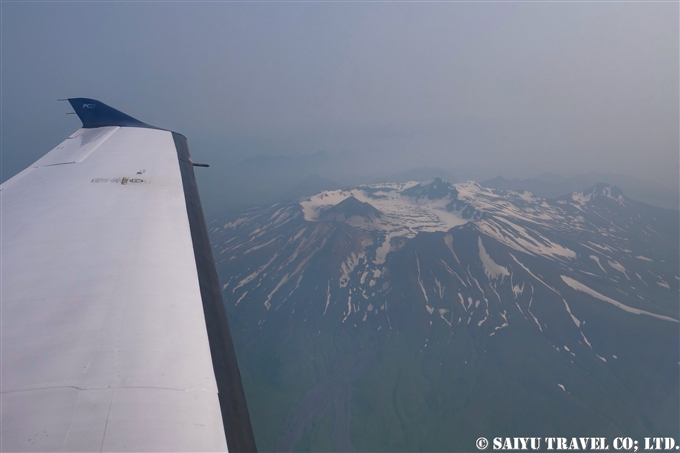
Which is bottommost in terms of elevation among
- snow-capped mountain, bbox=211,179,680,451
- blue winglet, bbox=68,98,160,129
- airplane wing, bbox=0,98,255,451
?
snow-capped mountain, bbox=211,179,680,451

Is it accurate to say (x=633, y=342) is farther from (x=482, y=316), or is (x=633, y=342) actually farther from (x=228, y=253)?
(x=228, y=253)

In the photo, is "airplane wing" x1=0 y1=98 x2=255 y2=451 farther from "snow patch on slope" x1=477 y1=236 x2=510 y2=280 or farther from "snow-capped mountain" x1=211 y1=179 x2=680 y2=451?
"snow patch on slope" x1=477 y1=236 x2=510 y2=280

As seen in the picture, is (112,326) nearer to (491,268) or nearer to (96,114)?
(96,114)

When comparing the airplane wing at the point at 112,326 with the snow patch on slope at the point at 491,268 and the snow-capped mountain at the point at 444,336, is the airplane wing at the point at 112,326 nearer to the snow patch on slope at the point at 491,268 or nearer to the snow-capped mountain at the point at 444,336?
the snow-capped mountain at the point at 444,336

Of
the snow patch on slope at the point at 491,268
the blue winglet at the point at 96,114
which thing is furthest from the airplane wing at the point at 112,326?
the snow patch on slope at the point at 491,268

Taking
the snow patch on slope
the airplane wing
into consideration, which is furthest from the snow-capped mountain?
the airplane wing
